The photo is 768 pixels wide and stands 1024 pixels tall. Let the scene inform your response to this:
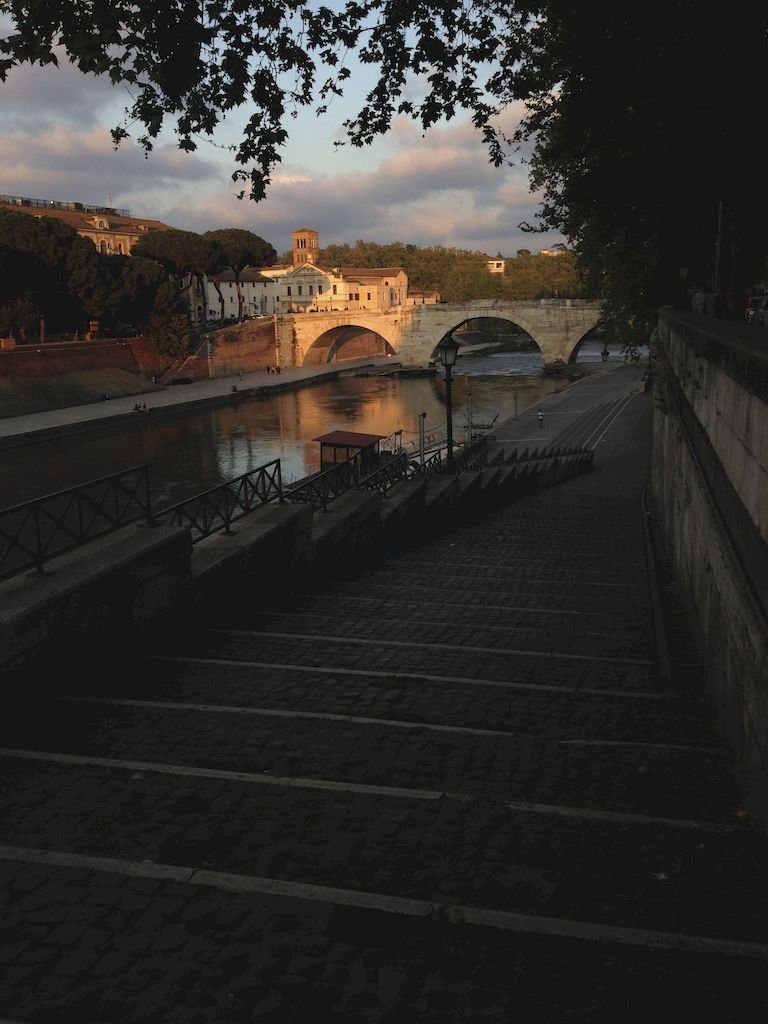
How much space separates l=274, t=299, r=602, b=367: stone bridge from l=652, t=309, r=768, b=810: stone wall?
6222 centimetres

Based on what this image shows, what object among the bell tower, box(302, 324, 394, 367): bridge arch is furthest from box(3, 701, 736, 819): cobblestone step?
the bell tower

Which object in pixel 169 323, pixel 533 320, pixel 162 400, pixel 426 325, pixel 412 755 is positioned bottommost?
pixel 162 400

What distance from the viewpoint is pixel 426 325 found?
7475 cm

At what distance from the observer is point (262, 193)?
811cm

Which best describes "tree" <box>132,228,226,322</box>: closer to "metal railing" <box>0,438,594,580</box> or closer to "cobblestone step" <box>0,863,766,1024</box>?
"metal railing" <box>0,438,594,580</box>

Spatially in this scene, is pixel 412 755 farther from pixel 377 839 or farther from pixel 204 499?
pixel 204 499

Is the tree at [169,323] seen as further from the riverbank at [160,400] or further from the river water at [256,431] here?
the river water at [256,431]

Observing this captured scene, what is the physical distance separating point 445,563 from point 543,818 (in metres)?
6.98

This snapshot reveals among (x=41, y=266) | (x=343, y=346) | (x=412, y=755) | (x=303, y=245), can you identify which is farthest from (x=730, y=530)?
(x=303, y=245)

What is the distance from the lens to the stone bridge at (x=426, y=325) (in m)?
70.4

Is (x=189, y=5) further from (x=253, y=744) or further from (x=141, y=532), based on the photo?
(x=253, y=744)

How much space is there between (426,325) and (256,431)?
1338 inches

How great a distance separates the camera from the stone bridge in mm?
70438

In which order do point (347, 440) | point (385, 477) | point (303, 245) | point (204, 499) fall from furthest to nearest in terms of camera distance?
1. point (303, 245)
2. point (347, 440)
3. point (385, 477)
4. point (204, 499)
